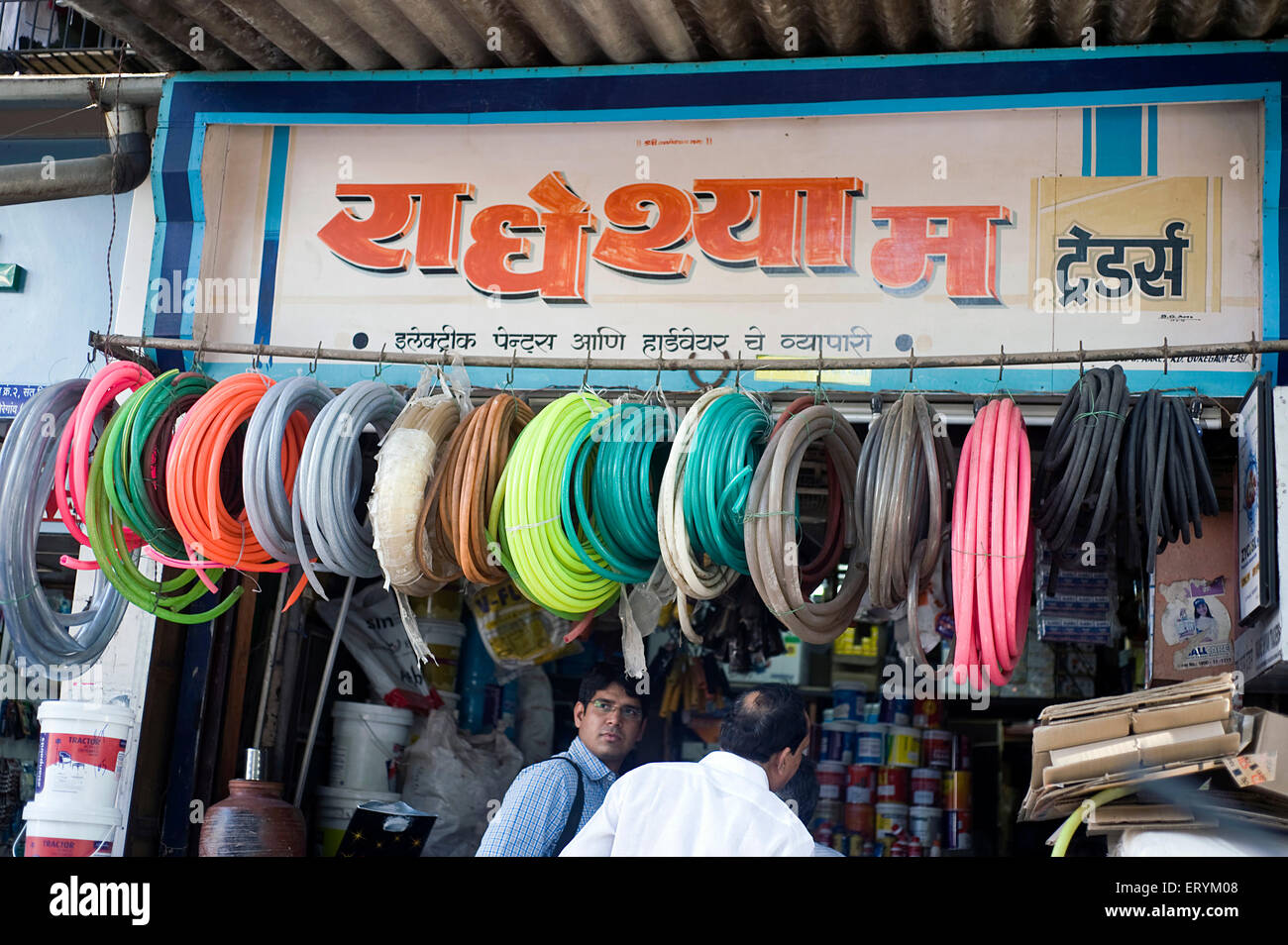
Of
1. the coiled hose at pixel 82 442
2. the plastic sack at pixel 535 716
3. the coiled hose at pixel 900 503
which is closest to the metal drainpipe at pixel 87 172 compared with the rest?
the coiled hose at pixel 82 442

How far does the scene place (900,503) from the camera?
4.04 m

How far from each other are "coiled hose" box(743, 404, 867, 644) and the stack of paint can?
6.97ft

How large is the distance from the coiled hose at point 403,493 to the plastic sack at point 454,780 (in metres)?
1.55

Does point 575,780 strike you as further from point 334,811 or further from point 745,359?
point 745,359

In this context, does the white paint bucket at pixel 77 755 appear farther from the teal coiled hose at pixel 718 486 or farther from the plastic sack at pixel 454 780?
the teal coiled hose at pixel 718 486

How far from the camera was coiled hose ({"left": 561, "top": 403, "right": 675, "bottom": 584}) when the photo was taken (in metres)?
4.42

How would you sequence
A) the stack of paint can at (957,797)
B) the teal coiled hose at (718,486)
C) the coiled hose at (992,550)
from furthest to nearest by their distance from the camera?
the stack of paint can at (957,797) → the teal coiled hose at (718,486) → the coiled hose at (992,550)

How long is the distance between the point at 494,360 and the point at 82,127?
2.97 m

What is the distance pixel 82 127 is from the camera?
6.40 metres

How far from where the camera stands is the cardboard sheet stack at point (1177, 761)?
3064 mm

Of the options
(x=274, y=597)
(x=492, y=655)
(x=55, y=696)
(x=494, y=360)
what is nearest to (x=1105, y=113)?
(x=494, y=360)

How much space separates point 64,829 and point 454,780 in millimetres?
1629

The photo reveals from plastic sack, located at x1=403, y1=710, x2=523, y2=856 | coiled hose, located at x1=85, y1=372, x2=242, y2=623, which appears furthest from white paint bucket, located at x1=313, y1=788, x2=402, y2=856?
coiled hose, located at x1=85, y1=372, x2=242, y2=623

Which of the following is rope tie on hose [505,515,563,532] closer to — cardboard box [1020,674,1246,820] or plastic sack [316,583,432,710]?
cardboard box [1020,674,1246,820]
